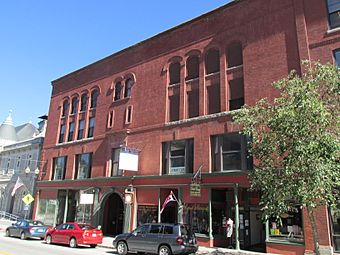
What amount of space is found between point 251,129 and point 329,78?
3.75m

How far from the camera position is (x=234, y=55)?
75.0 feet

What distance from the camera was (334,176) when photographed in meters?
11.7

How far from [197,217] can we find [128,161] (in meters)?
6.67

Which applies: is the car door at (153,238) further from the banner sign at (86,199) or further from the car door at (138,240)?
the banner sign at (86,199)

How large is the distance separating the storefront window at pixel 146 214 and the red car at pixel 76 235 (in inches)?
170

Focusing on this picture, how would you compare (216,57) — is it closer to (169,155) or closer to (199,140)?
(199,140)

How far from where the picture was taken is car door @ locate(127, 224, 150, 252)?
667 inches

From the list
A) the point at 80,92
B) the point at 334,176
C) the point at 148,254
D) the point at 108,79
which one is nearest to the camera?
the point at 334,176

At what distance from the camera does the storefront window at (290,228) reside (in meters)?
17.4

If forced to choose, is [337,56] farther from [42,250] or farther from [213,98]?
[42,250]

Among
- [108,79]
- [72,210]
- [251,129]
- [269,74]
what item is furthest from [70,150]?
[251,129]

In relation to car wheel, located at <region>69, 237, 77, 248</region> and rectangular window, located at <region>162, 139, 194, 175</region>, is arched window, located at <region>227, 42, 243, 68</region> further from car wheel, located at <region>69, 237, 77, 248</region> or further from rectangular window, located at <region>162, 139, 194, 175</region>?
car wheel, located at <region>69, 237, 77, 248</region>

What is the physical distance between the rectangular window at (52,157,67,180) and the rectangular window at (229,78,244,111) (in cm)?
1946

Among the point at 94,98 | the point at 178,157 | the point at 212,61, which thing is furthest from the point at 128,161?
the point at 94,98
